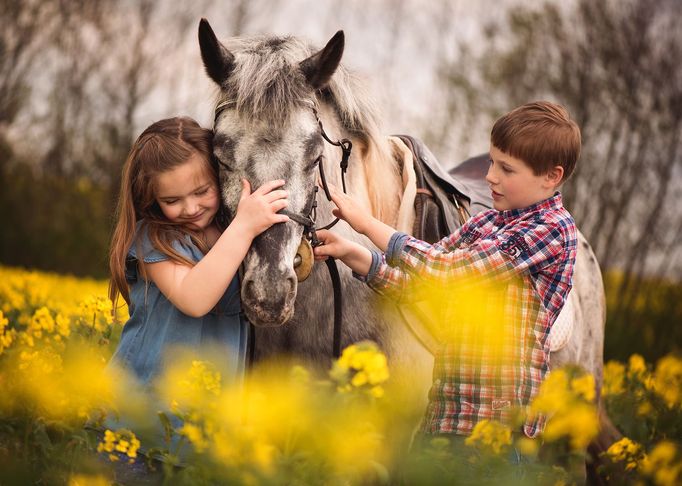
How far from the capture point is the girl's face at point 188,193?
2.68 m

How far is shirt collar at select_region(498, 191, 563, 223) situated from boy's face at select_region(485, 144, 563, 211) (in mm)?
16

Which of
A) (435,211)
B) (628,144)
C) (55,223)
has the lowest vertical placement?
(55,223)

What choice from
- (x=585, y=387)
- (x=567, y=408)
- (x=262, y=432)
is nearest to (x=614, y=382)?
(x=585, y=387)

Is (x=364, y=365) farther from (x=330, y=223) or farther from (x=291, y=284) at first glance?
(x=330, y=223)

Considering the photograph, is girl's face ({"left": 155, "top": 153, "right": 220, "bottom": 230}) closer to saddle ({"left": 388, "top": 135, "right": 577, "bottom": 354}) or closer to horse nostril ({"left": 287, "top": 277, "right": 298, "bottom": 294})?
horse nostril ({"left": 287, "top": 277, "right": 298, "bottom": 294})

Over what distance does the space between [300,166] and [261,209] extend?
0.28m

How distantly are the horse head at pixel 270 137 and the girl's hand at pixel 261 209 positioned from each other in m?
0.05

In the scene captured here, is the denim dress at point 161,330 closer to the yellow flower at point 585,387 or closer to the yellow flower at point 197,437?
the yellow flower at point 197,437

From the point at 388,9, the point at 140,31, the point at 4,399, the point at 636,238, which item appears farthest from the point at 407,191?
the point at 140,31

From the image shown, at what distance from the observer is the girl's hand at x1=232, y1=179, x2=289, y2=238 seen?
8.02 ft

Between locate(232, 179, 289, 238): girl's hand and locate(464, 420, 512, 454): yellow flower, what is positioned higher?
locate(232, 179, 289, 238): girl's hand

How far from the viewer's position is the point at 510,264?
2.62 meters

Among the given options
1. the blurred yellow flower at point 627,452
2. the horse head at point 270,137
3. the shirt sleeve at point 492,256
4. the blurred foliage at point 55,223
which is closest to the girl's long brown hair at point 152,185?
the horse head at point 270,137

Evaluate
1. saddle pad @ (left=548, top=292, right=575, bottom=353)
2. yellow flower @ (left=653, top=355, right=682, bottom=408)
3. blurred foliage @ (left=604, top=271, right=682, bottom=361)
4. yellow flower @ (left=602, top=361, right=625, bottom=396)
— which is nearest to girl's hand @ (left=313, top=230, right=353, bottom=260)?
saddle pad @ (left=548, top=292, right=575, bottom=353)
